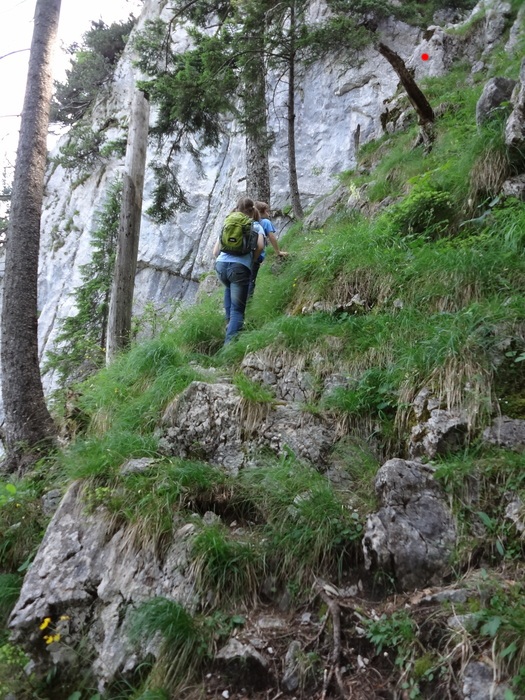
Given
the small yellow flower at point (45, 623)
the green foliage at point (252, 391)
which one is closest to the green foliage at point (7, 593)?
the small yellow flower at point (45, 623)

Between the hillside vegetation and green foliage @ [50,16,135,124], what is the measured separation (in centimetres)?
2443

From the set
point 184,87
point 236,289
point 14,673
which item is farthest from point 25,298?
point 184,87

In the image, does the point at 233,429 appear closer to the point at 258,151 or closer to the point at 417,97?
the point at 417,97

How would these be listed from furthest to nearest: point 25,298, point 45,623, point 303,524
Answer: point 25,298 < point 303,524 < point 45,623

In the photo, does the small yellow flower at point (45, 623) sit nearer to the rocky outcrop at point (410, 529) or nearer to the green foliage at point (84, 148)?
the rocky outcrop at point (410, 529)

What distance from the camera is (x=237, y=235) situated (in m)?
5.84

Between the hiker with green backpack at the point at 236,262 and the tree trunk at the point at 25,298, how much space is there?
2.33 metres

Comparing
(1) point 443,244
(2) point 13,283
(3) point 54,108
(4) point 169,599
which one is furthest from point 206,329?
(3) point 54,108

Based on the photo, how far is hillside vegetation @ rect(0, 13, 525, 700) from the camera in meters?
2.54

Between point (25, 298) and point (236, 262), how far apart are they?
103 inches

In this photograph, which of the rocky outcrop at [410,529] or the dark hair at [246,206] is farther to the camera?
the dark hair at [246,206]

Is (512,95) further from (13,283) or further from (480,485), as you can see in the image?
(13,283)

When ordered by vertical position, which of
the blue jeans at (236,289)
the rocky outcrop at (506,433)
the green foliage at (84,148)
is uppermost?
the green foliage at (84,148)

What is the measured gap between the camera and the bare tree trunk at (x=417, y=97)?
7707 mm
